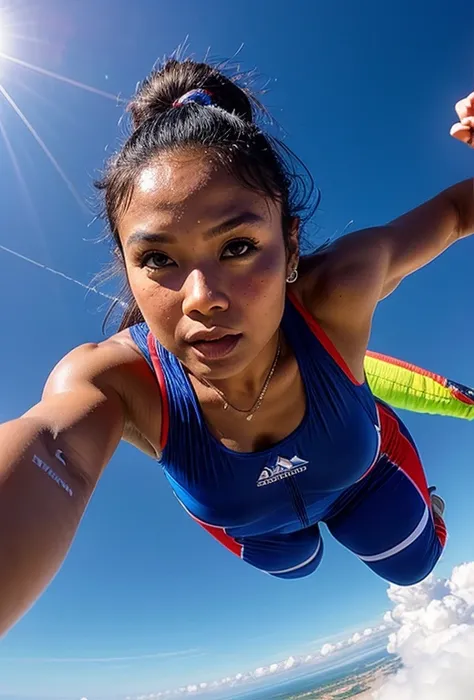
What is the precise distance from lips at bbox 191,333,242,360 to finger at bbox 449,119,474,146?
0.87 metres

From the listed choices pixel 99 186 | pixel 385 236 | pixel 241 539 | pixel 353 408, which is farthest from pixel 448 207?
pixel 241 539

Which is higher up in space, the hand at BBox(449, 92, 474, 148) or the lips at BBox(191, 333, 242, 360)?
the hand at BBox(449, 92, 474, 148)

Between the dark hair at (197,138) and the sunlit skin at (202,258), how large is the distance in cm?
7

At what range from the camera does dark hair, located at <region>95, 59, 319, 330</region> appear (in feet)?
4.10

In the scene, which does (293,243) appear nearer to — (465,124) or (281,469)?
(465,124)

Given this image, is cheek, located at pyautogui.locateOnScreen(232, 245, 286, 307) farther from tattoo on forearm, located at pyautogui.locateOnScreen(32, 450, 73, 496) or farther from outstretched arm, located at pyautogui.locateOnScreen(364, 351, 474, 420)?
outstretched arm, located at pyautogui.locateOnScreen(364, 351, 474, 420)

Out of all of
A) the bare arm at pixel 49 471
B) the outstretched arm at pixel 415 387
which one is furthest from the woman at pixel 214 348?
the outstretched arm at pixel 415 387

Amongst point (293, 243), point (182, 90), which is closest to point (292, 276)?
point (293, 243)

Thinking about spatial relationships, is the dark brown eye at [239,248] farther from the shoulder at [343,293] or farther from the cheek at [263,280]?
the shoulder at [343,293]

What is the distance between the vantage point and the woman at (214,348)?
36.6 inches

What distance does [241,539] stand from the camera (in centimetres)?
231

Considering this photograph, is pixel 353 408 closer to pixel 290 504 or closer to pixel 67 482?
pixel 290 504

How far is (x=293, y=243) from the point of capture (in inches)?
57.6

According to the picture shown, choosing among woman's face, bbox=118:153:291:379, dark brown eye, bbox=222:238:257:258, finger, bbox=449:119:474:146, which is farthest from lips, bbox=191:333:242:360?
finger, bbox=449:119:474:146
